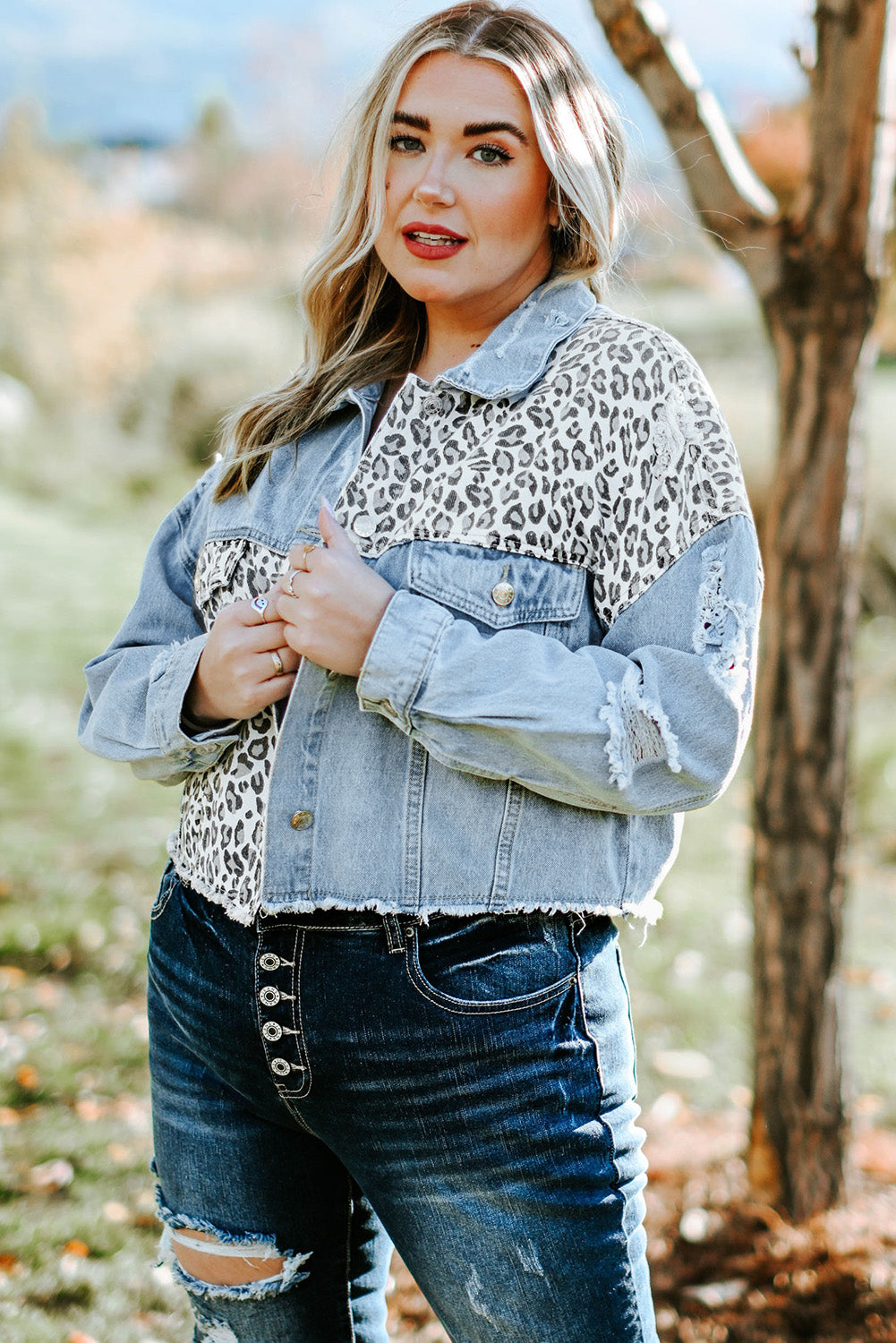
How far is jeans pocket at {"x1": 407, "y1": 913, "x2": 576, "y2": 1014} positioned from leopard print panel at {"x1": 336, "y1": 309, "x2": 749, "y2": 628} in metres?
0.39

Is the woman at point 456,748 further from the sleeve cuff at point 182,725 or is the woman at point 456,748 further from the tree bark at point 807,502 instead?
the tree bark at point 807,502

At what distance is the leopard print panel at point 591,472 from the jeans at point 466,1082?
46 centimetres

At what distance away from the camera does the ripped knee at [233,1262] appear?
1623mm

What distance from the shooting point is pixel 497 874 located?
142cm

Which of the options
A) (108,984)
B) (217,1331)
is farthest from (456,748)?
(108,984)

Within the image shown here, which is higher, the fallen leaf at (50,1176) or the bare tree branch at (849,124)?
the bare tree branch at (849,124)

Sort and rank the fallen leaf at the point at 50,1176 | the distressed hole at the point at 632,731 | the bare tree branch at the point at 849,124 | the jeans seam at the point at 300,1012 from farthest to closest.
Result: the fallen leaf at the point at 50,1176, the bare tree branch at the point at 849,124, the jeans seam at the point at 300,1012, the distressed hole at the point at 632,731

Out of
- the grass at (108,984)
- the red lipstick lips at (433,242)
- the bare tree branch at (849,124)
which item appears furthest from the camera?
the grass at (108,984)

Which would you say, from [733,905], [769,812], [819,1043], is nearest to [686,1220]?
[819,1043]

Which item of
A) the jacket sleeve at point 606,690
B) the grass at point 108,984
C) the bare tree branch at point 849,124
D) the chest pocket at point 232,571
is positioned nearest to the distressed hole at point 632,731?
the jacket sleeve at point 606,690

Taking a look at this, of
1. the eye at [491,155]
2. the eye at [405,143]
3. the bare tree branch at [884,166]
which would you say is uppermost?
the bare tree branch at [884,166]

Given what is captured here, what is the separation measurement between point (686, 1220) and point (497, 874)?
6.75 ft

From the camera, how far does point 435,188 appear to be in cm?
154

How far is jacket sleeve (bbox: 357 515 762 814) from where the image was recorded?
134cm
